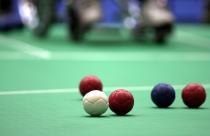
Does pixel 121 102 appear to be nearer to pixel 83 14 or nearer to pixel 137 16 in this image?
pixel 83 14

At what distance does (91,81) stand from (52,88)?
34.2 inches

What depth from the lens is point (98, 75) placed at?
6.81 m

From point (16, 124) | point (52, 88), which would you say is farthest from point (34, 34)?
point (16, 124)

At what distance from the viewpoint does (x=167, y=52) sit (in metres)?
9.58

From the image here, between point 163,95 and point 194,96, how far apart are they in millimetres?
193

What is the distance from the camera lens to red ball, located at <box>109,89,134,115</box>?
4.10 metres

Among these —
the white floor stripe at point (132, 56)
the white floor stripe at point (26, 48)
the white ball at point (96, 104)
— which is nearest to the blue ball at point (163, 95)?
the white ball at point (96, 104)

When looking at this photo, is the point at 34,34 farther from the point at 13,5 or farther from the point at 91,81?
the point at 91,81

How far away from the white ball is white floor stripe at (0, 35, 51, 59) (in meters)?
4.62

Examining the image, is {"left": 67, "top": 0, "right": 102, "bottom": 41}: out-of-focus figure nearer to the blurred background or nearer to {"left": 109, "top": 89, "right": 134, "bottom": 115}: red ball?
the blurred background

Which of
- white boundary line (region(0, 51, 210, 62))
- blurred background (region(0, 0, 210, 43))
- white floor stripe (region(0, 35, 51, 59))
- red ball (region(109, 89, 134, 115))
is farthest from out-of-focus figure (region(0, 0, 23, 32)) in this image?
red ball (region(109, 89, 134, 115))

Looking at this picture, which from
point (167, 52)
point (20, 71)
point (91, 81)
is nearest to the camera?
point (91, 81)

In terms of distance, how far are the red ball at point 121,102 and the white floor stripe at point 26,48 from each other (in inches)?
181

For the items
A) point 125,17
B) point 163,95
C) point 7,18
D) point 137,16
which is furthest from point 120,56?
point 7,18
